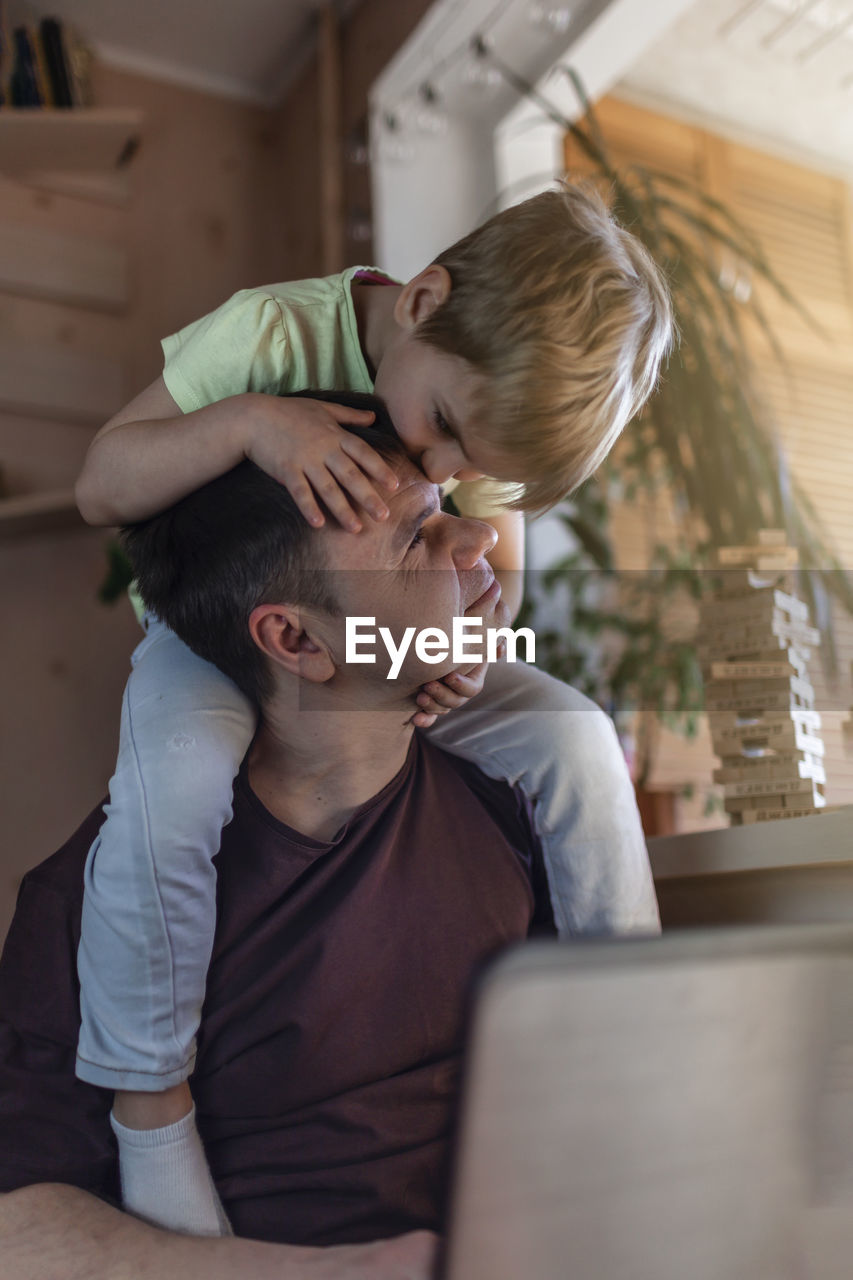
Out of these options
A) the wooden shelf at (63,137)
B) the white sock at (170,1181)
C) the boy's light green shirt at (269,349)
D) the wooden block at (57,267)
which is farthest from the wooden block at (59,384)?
the white sock at (170,1181)

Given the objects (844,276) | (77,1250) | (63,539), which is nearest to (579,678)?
(63,539)

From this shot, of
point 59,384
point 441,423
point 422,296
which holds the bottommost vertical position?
point 441,423

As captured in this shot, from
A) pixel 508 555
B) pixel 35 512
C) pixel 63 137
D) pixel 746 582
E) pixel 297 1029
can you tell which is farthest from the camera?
pixel 63 137

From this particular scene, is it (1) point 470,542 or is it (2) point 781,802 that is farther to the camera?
(2) point 781,802

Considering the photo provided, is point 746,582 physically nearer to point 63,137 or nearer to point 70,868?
point 70,868

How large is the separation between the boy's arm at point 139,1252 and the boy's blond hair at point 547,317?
591 millimetres

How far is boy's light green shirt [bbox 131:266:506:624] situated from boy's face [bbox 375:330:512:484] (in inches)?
2.0

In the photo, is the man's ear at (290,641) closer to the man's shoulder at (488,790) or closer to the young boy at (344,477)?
the young boy at (344,477)

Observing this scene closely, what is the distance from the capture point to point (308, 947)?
30.0 inches

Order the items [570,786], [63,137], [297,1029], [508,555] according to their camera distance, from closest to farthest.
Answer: [297,1029] < [570,786] < [508,555] < [63,137]

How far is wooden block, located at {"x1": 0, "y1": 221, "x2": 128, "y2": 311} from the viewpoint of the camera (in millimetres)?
1669

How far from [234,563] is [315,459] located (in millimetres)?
102

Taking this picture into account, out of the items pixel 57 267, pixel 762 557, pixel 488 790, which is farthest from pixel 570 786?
pixel 57 267

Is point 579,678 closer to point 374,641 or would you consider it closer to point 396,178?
point 396,178
